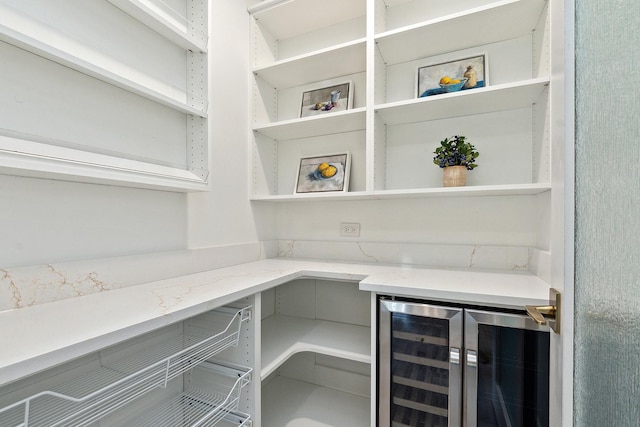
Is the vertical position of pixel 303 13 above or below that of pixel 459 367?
above

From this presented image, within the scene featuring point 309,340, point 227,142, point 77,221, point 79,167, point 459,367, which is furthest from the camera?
point 227,142

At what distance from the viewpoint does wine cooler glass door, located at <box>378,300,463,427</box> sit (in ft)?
3.94

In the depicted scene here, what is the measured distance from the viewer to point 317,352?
1.57m

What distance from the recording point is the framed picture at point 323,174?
197cm

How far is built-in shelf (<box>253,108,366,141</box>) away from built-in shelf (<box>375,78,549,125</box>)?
16 cm

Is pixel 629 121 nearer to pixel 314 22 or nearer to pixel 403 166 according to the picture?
pixel 403 166

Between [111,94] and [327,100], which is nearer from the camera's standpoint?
[111,94]

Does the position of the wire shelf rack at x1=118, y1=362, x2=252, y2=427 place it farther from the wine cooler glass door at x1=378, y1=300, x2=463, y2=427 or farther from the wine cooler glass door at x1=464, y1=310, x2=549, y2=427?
the wine cooler glass door at x1=464, y1=310, x2=549, y2=427

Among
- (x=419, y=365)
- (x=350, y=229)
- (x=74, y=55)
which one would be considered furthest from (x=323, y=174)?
(x=74, y=55)

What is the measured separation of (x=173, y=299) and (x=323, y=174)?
129 centimetres

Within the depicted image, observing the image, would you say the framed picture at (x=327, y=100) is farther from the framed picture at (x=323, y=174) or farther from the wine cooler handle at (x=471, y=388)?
the wine cooler handle at (x=471, y=388)

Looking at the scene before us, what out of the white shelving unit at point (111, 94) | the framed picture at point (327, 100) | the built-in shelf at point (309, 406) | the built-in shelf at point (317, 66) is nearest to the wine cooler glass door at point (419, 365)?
the built-in shelf at point (309, 406)

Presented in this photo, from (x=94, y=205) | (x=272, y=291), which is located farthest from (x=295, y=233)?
(x=94, y=205)

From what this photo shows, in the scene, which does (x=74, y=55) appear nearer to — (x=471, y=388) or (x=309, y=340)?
(x=309, y=340)
